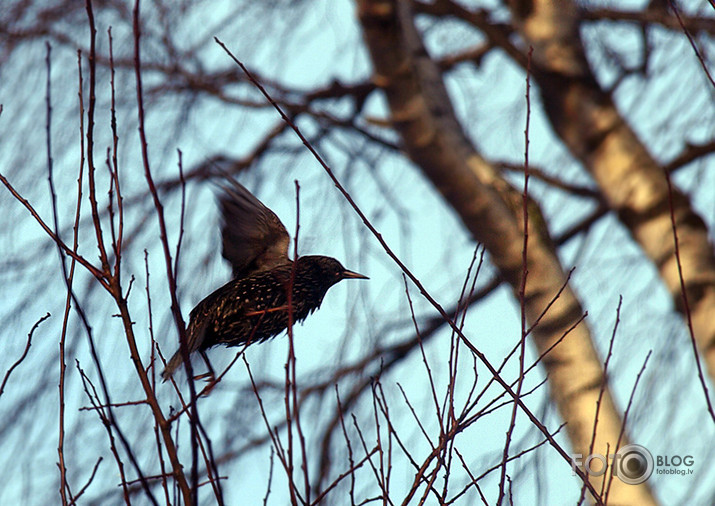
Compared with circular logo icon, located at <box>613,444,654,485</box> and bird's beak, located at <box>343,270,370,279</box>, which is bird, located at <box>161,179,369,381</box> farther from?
circular logo icon, located at <box>613,444,654,485</box>

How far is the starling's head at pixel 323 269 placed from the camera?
9.27 ft

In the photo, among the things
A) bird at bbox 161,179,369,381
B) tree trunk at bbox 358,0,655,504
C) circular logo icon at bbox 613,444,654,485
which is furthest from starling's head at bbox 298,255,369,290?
circular logo icon at bbox 613,444,654,485

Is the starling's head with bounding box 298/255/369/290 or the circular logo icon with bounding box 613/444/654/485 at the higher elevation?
the starling's head with bounding box 298/255/369/290

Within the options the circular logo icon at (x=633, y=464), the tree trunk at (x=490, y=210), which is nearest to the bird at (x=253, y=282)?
the tree trunk at (x=490, y=210)

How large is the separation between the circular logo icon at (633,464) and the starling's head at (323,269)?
109 centimetres

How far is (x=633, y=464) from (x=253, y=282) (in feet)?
4.79

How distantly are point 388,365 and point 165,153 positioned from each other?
1.42 metres

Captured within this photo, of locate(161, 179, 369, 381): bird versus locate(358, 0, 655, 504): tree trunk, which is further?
locate(358, 0, 655, 504): tree trunk

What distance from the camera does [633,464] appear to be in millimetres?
2840

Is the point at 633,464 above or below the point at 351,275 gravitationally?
below

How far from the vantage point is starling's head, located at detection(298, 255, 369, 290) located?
2.82 meters

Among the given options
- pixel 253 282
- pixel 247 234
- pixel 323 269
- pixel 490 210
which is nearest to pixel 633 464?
pixel 490 210

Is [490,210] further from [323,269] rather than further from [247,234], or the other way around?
[247,234]

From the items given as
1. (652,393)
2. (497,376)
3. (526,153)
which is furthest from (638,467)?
(526,153)
